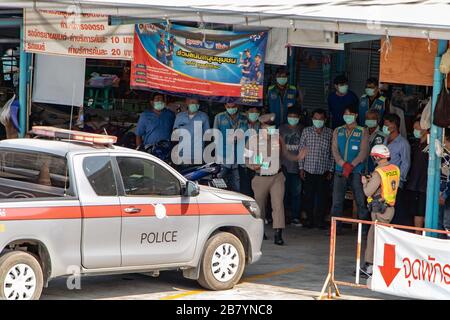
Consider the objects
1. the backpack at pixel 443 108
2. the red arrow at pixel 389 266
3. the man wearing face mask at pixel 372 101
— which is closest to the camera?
the red arrow at pixel 389 266

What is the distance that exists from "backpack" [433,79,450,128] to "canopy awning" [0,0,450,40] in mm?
1072

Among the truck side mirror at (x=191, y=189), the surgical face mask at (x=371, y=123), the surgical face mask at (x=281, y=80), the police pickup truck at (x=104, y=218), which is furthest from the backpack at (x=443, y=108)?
the surgical face mask at (x=281, y=80)

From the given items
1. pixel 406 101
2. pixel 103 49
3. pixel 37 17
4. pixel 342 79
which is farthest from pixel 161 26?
pixel 406 101

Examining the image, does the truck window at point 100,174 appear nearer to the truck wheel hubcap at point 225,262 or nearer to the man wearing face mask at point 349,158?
the truck wheel hubcap at point 225,262

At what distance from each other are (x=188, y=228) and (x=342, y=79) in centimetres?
655

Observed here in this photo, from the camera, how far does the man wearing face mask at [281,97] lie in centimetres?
Result: 1795

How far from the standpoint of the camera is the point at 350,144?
16297 millimetres

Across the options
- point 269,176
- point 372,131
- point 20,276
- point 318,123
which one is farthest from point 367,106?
point 20,276

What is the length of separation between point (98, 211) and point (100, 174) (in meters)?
0.49

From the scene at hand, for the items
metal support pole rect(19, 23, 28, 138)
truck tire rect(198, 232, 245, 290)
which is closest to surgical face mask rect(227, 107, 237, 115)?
metal support pole rect(19, 23, 28, 138)

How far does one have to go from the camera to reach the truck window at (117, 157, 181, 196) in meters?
11.7

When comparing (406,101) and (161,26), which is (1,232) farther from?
(406,101)

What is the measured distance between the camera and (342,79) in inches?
696

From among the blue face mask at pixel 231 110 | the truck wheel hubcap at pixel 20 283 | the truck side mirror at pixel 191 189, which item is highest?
the blue face mask at pixel 231 110
